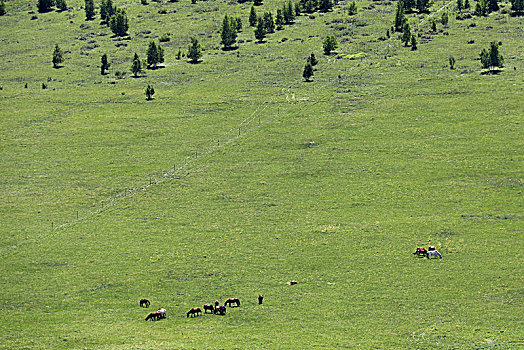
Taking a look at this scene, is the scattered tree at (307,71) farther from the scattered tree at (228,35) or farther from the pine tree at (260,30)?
the pine tree at (260,30)

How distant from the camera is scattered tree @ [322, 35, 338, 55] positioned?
152 meters

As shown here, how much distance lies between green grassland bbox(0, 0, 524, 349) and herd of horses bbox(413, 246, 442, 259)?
4.77 feet

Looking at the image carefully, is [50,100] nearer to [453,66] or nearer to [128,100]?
[128,100]

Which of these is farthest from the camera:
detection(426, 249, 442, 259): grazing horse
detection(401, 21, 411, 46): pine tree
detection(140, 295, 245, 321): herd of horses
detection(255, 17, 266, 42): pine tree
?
detection(255, 17, 266, 42): pine tree

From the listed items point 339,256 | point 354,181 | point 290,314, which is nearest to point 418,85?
point 354,181

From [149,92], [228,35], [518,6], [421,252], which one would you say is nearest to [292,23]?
[228,35]

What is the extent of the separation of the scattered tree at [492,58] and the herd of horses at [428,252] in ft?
250

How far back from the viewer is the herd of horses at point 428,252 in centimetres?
6819

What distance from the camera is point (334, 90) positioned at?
130125 millimetres

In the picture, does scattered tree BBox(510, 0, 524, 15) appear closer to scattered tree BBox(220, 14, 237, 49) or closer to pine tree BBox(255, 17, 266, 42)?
pine tree BBox(255, 17, 266, 42)

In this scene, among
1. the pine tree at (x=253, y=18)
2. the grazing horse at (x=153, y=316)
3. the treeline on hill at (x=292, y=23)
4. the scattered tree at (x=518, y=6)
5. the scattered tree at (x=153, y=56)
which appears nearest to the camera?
the grazing horse at (x=153, y=316)

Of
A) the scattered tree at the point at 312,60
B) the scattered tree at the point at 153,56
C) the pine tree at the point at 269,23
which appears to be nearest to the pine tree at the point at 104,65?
the scattered tree at the point at 153,56

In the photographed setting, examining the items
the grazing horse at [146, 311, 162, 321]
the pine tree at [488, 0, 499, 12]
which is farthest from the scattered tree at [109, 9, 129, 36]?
the grazing horse at [146, 311, 162, 321]

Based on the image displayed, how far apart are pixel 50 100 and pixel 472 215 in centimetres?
9135
